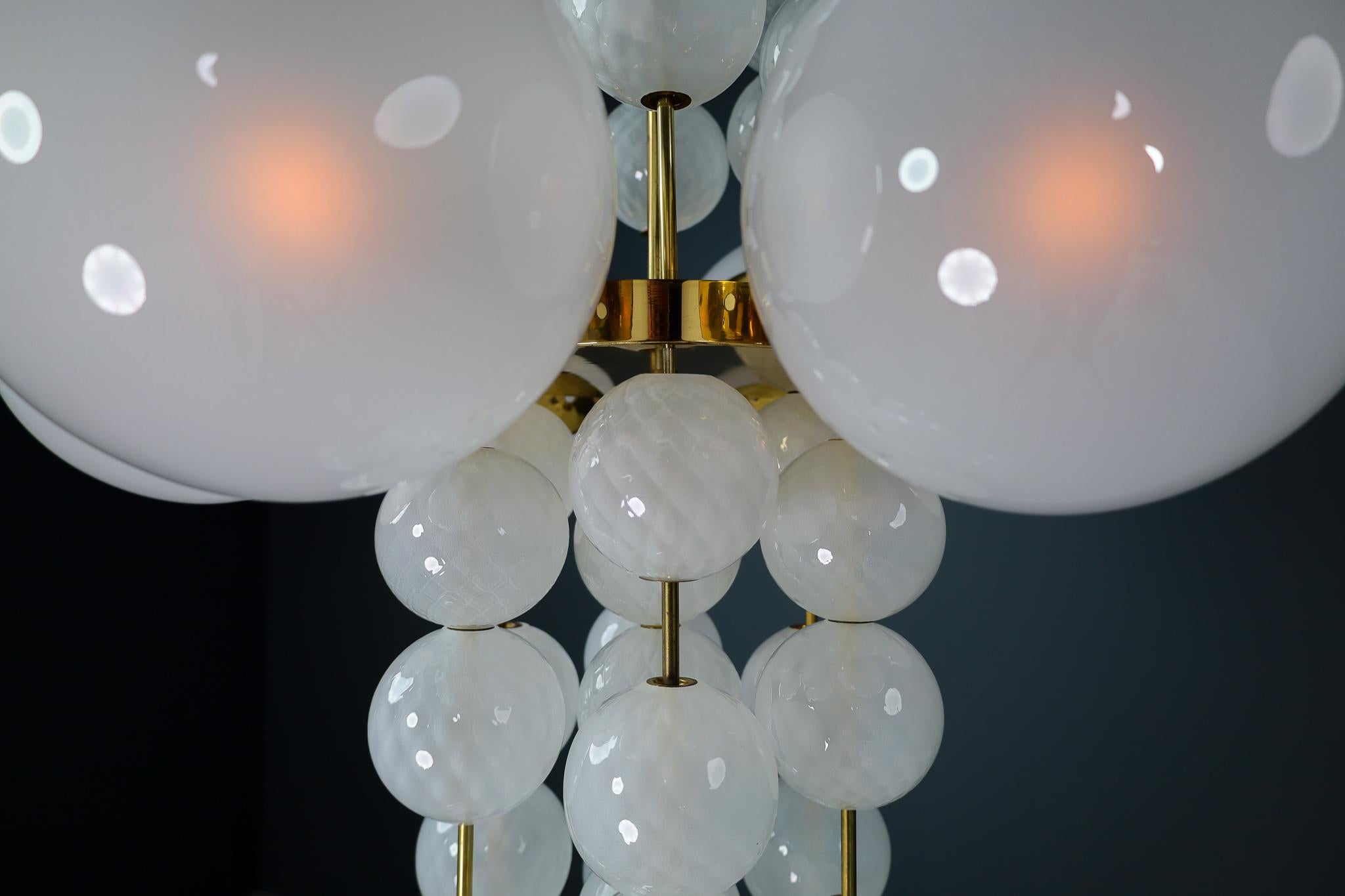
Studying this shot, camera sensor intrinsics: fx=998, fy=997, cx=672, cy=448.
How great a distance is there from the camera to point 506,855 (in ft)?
1.93

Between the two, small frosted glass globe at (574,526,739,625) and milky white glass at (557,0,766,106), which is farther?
small frosted glass globe at (574,526,739,625)

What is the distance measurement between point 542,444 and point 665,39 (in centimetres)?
22

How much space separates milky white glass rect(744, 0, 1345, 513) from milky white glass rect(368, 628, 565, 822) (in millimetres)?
255

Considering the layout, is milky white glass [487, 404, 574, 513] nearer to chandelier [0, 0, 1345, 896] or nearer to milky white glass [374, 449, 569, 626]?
milky white glass [374, 449, 569, 626]

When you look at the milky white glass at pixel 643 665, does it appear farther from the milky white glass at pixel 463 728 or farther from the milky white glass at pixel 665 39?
the milky white glass at pixel 665 39

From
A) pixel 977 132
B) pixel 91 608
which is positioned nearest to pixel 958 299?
pixel 977 132

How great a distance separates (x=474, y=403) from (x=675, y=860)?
223 millimetres

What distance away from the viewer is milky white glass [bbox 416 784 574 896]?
586 mm

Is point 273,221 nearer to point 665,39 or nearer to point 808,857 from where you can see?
point 665,39

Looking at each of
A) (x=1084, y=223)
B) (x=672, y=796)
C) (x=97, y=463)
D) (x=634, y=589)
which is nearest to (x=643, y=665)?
(x=634, y=589)

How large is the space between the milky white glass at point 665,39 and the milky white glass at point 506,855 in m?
0.41

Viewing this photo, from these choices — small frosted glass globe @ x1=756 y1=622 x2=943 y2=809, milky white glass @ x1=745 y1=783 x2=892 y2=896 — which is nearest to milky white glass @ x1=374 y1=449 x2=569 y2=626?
small frosted glass globe @ x1=756 y1=622 x2=943 y2=809

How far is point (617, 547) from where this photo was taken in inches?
15.8

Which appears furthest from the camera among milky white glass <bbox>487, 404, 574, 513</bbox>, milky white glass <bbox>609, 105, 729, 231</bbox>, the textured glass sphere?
milky white glass <bbox>609, 105, 729, 231</bbox>
